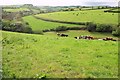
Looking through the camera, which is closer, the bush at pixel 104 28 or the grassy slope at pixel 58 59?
the grassy slope at pixel 58 59

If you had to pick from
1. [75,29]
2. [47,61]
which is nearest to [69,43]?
[47,61]

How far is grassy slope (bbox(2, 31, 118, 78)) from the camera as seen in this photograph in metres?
11.4

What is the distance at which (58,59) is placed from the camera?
528 inches

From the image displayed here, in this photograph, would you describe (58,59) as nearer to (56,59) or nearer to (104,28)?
(56,59)

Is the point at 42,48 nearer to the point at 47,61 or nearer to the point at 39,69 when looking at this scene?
the point at 47,61

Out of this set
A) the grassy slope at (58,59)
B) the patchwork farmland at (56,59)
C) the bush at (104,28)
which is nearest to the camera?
the patchwork farmland at (56,59)

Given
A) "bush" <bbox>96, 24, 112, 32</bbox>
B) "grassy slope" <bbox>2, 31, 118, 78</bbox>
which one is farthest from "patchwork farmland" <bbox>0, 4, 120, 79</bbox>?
"bush" <bbox>96, 24, 112, 32</bbox>

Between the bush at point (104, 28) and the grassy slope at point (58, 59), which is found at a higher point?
the grassy slope at point (58, 59)

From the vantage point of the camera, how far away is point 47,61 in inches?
513

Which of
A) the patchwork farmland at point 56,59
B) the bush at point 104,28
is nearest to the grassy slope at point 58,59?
the patchwork farmland at point 56,59

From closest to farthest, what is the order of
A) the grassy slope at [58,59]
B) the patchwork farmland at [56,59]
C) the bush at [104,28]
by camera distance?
the patchwork farmland at [56,59] < the grassy slope at [58,59] < the bush at [104,28]

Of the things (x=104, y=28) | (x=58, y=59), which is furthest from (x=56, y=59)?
(x=104, y=28)

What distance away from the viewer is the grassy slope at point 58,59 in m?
11.4

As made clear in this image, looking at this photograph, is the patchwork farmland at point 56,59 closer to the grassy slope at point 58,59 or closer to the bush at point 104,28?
the grassy slope at point 58,59
